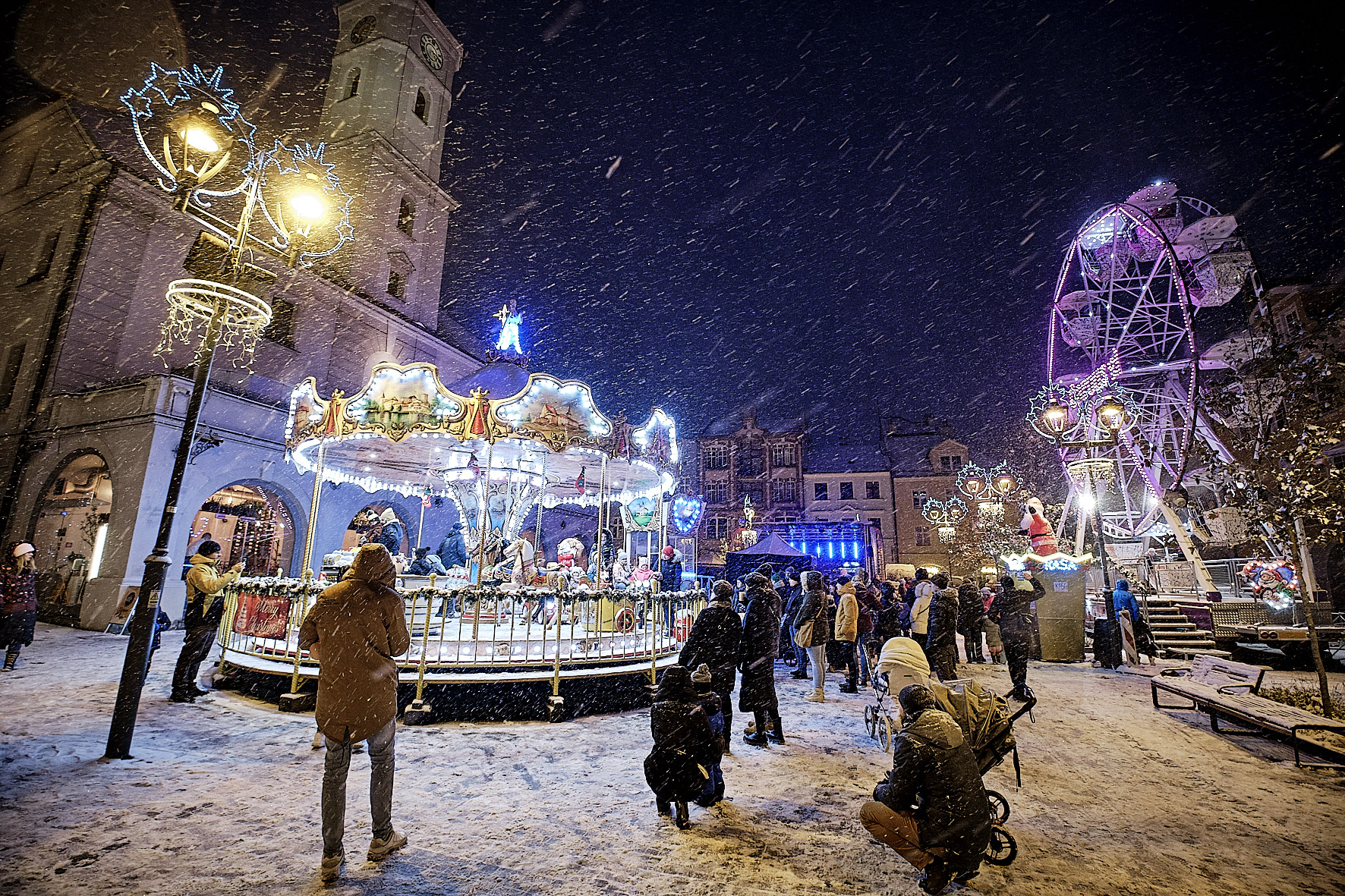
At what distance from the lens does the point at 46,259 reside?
56.4 ft

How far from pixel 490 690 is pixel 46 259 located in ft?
72.2

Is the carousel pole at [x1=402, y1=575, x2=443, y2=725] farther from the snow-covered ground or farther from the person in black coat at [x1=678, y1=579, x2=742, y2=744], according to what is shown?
the person in black coat at [x1=678, y1=579, x2=742, y2=744]

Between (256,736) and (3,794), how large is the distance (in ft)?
6.47

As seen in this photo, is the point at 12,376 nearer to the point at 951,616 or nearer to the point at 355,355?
the point at 355,355

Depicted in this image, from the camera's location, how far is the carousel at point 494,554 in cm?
755

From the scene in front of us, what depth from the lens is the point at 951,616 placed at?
8461 mm


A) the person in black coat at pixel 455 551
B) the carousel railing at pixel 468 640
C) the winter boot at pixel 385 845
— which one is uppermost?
the person in black coat at pixel 455 551

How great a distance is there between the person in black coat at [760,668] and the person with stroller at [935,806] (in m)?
3.07

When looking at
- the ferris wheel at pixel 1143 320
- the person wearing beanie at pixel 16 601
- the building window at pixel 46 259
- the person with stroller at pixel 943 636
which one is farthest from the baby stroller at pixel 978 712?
the building window at pixel 46 259

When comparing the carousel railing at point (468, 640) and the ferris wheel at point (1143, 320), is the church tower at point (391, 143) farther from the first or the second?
the ferris wheel at point (1143, 320)

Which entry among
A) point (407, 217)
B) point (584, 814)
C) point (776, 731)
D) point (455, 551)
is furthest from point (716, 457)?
point (584, 814)

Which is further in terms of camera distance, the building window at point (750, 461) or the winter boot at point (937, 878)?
the building window at point (750, 461)

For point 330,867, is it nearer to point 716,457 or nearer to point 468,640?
point 468,640

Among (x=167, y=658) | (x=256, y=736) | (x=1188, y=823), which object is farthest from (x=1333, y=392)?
(x=167, y=658)
